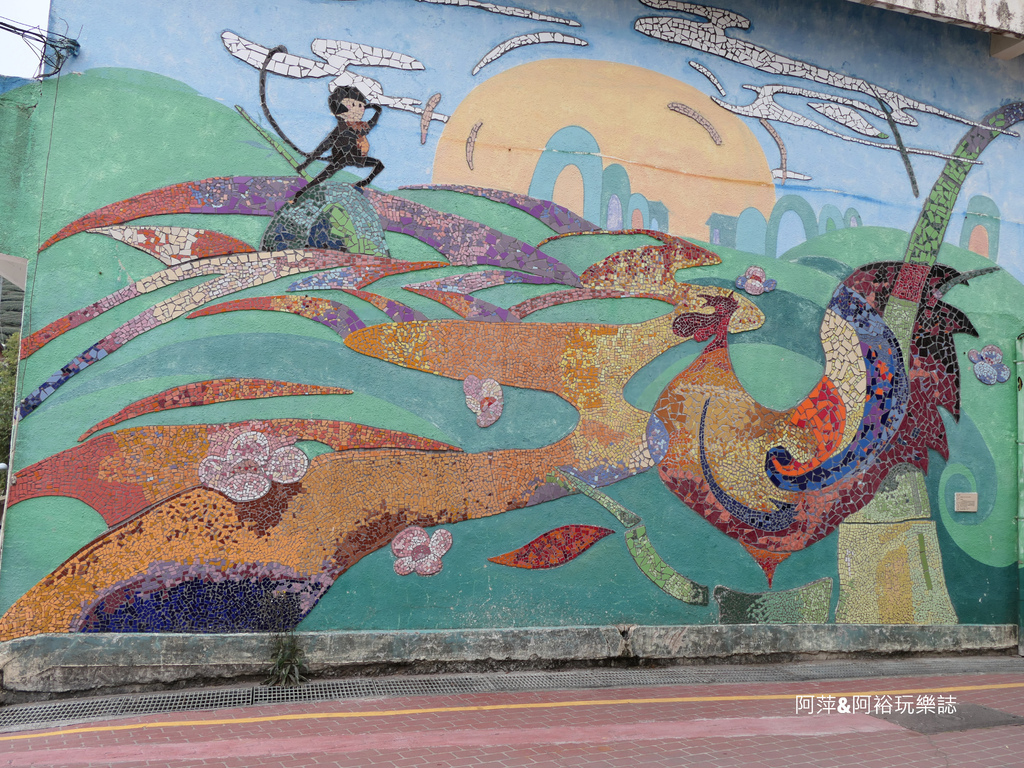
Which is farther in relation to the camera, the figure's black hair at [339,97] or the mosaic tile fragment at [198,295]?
the figure's black hair at [339,97]

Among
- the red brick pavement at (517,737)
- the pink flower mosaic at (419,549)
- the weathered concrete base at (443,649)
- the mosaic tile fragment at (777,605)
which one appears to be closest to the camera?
the red brick pavement at (517,737)

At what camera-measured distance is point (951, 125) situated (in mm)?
8594

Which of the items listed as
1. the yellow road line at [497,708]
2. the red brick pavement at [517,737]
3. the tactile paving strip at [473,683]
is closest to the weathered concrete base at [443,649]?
the tactile paving strip at [473,683]

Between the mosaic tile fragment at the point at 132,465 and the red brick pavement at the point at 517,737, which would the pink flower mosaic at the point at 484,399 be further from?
the red brick pavement at the point at 517,737

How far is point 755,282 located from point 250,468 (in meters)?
5.42

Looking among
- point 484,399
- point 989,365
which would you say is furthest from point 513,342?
point 989,365

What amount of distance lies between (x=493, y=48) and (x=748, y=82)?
9.45 feet

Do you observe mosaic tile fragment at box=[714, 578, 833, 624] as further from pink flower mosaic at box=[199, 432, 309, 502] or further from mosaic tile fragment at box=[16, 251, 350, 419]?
mosaic tile fragment at box=[16, 251, 350, 419]

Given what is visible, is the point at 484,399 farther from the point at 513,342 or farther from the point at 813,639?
the point at 813,639

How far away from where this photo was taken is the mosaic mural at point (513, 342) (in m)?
6.14

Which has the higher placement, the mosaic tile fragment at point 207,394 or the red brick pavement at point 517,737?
the mosaic tile fragment at point 207,394

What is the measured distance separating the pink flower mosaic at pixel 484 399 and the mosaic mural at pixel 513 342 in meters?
0.04

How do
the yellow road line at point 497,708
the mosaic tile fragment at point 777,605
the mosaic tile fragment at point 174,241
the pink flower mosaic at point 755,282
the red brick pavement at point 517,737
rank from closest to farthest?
the red brick pavement at point 517,737 → the yellow road line at point 497,708 → the mosaic tile fragment at point 174,241 → the mosaic tile fragment at point 777,605 → the pink flower mosaic at point 755,282

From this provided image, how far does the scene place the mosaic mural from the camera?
20.2 feet
